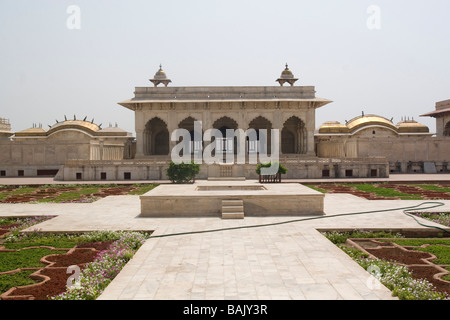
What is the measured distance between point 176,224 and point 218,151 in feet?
70.9

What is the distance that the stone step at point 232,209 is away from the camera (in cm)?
1021

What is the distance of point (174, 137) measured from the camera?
28.7 m

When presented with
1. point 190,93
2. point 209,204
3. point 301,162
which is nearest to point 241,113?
point 190,93

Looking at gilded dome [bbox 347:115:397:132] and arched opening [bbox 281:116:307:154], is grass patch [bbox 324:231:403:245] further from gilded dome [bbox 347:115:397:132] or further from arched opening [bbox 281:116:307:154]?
gilded dome [bbox 347:115:397:132]

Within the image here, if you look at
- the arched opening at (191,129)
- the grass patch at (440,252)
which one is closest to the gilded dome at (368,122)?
the arched opening at (191,129)

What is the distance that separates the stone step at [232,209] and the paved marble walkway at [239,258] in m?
0.31

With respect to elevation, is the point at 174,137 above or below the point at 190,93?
below

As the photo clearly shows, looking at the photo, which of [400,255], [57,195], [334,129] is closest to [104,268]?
[400,255]

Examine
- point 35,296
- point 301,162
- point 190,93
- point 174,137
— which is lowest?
point 35,296

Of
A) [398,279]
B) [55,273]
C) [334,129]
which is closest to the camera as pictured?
[398,279]

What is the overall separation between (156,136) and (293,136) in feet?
35.9

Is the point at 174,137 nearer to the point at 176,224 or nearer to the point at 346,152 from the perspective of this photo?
the point at 346,152

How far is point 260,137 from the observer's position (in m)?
32.3

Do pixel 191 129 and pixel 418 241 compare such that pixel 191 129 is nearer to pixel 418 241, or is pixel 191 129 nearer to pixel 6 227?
pixel 6 227
